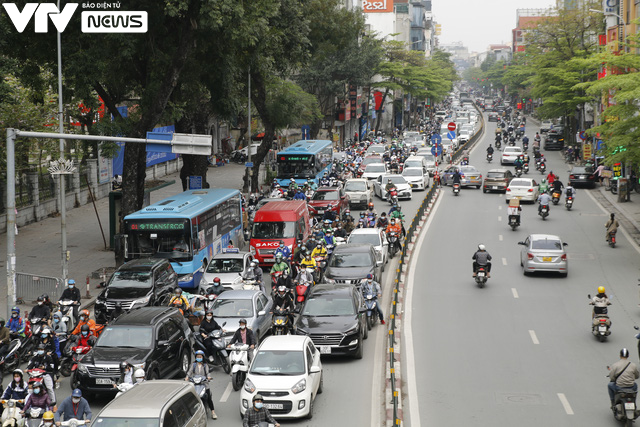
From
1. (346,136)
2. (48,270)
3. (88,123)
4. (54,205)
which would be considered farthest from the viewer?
(346,136)

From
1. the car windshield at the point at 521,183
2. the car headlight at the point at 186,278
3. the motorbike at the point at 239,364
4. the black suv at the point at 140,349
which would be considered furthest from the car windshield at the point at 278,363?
the car windshield at the point at 521,183

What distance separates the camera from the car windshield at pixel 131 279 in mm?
24344

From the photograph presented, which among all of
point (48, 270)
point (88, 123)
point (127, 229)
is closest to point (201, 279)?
point (127, 229)

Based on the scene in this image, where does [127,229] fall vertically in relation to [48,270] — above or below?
above

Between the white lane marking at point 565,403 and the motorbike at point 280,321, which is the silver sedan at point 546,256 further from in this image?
the white lane marking at point 565,403

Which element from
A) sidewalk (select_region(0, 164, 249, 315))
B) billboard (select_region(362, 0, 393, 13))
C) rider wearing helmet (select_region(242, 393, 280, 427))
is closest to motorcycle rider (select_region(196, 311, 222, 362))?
rider wearing helmet (select_region(242, 393, 280, 427))

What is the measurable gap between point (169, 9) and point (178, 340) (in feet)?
53.9

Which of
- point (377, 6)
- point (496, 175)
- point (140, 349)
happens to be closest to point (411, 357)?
point (140, 349)

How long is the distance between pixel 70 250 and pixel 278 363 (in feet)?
68.5

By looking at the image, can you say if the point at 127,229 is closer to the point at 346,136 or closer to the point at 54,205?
the point at 54,205

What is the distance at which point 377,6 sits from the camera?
13025 centimetres

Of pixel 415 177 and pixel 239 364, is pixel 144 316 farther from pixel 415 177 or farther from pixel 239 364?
pixel 415 177

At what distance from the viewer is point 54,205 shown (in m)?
43.3

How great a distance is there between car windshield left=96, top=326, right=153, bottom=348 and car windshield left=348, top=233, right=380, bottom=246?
1444cm
